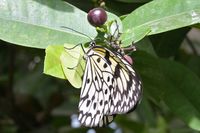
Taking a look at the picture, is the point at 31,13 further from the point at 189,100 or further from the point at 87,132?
the point at 87,132

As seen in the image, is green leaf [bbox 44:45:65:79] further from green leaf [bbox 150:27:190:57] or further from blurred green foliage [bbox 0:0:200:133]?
green leaf [bbox 150:27:190:57]

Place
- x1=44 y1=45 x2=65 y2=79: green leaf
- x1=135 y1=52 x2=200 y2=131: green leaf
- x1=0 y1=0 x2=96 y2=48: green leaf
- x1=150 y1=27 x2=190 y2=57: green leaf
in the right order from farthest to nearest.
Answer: x1=150 y1=27 x2=190 y2=57: green leaf < x1=135 y1=52 x2=200 y2=131: green leaf < x1=0 y1=0 x2=96 y2=48: green leaf < x1=44 y1=45 x2=65 y2=79: green leaf

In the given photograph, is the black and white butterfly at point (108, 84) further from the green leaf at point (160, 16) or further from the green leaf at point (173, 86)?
the green leaf at point (173, 86)

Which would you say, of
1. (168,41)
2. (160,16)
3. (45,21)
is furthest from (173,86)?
(45,21)

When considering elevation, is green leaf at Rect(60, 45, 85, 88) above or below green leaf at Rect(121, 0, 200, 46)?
below

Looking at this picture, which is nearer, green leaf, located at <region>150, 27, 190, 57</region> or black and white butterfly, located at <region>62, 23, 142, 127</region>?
black and white butterfly, located at <region>62, 23, 142, 127</region>

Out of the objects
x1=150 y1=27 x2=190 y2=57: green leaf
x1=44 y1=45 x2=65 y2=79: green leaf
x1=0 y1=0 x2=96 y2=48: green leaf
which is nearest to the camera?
x1=44 y1=45 x2=65 y2=79: green leaf

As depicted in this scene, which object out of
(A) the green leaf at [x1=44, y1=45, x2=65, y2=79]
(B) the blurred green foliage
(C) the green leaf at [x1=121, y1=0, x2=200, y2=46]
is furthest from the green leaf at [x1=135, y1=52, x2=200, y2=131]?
(A) the green leaf at [x1=44, y1=45, x2=65, y2=79]

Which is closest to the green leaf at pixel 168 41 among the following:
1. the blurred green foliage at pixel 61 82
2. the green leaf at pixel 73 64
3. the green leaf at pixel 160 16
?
Result: the blurred green foliage at pixel 61 82
